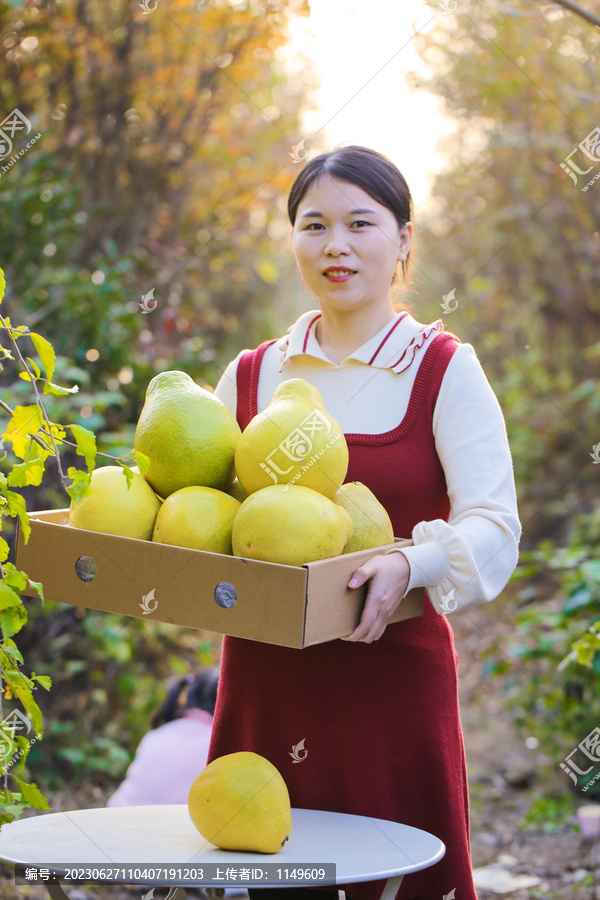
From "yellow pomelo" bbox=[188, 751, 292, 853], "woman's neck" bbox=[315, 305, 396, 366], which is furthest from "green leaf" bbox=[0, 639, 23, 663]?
"woman's neck" bbox=[315, 305, 396, 366]

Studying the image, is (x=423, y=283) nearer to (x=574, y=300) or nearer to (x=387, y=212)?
(x=387, y=212)

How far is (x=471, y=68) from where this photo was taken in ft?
25.1

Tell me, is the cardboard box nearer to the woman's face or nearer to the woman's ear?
the woman's face

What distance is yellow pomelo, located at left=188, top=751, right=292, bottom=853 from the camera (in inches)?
57.1

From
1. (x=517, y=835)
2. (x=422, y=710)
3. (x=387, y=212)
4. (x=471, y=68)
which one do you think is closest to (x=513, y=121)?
(x=471, y=68)

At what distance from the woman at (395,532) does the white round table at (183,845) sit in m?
0.16

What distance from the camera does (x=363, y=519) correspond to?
162 centimetres

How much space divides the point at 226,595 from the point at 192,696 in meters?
2.12

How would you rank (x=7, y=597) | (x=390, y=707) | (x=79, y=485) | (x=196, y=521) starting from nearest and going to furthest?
(x=7, y=597) → (x=79, y=485) → (x=196, y=521) → (x=390, y=707)

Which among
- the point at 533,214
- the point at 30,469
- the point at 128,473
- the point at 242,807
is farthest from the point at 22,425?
the point at 533,214

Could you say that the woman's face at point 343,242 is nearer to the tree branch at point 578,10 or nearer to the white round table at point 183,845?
the tree branch at point 578,10

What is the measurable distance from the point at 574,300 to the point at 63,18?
→ 16.3 feet

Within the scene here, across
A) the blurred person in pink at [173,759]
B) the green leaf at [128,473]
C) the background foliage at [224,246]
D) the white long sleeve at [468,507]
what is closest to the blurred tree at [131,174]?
the background foliage at [224,246]

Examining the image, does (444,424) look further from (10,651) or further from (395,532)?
(10,651)
